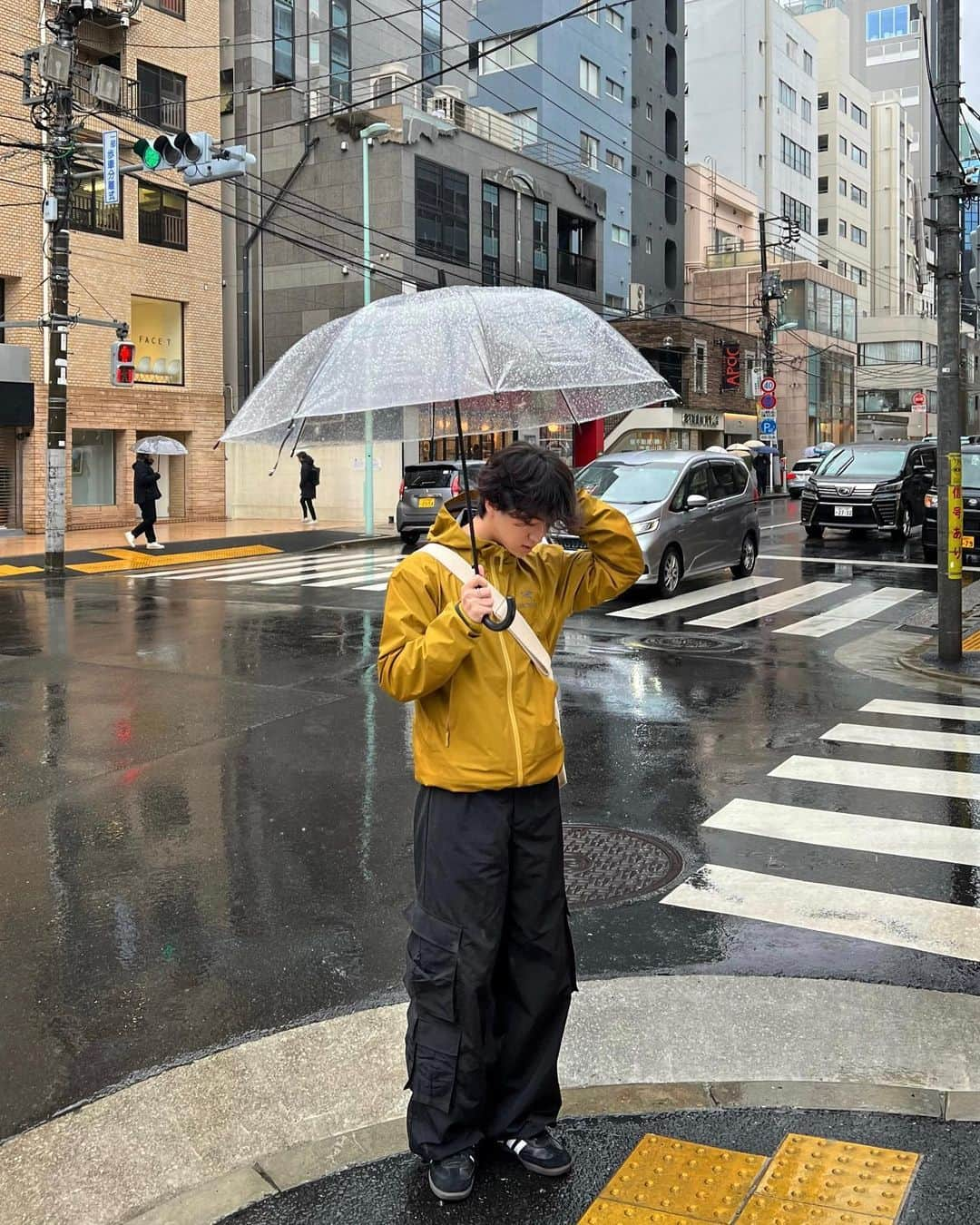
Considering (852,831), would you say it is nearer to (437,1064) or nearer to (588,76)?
(437,1064)

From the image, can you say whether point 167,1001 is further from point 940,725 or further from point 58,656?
point 58,656

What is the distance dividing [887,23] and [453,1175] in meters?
119

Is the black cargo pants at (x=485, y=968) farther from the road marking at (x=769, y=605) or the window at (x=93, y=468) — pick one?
the window at (x=93, y=468)

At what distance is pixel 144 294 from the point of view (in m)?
→ 29.3

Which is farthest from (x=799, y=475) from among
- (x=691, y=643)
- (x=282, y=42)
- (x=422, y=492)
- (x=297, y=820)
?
(x=297, y=820)

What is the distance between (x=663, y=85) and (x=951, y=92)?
2004 inches

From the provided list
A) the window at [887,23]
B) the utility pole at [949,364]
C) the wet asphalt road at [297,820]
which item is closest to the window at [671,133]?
the utility pole at [949,364]

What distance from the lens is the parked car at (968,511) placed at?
1875cm

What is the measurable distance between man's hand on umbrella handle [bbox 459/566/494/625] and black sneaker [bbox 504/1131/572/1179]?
1427 mm

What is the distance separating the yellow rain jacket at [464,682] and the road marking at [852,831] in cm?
324

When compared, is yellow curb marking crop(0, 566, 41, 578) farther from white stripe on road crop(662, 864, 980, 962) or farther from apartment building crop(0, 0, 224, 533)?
white stripe on road crop(662, 864, 980, 962)

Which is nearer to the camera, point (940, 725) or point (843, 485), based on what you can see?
point (940, 725)

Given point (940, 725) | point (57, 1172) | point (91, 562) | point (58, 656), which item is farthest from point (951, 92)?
point (91, 562)

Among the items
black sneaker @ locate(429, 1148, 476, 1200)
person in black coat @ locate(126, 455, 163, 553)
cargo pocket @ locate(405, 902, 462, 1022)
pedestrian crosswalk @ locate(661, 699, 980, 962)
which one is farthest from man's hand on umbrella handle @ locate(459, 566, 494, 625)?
person in black coat @ locate(126, 455, 163, 553)
